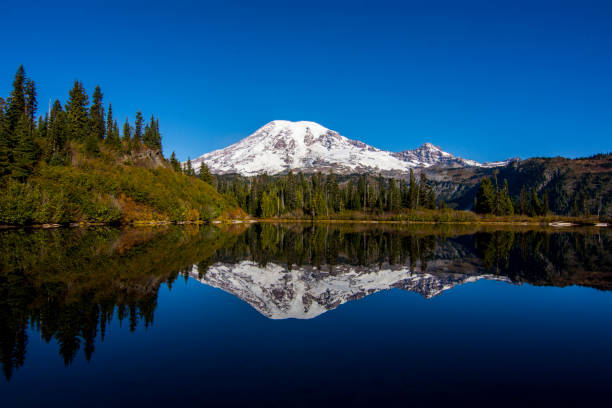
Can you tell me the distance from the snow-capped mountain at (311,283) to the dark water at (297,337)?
0.12 meters

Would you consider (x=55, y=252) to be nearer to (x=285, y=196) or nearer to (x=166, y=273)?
(x=166, y=273)

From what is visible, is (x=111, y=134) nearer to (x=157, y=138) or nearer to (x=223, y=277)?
(x=157, y=138)

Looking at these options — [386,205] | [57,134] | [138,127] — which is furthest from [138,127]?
[386,205]

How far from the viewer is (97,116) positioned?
89562 mm

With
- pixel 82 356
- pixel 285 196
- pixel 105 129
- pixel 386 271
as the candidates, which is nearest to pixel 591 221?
pixel 285 196

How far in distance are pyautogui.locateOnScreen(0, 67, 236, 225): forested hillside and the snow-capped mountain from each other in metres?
42.8

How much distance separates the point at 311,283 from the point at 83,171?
217 ft

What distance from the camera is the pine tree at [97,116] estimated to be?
86688mm

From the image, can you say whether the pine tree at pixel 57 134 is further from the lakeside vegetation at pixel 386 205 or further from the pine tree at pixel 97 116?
the lakeside vegetation at pixel 386 205

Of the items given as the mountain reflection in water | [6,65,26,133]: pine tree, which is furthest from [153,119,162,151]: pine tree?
the mountain reflection in water

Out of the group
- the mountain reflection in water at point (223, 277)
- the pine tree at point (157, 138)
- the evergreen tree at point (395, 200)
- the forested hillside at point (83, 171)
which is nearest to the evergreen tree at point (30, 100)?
the forested hillside at point (83, 171)

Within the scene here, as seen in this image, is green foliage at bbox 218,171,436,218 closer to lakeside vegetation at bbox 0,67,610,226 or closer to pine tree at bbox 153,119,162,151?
lakeside vegetation at bbox 0,67,610,226

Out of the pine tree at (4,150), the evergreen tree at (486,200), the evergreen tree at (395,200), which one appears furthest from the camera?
the evergreen tree at (395,200)

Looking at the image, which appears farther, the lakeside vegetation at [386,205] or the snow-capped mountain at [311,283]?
the lakeside vegetation at [386,205]
